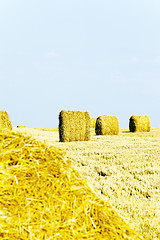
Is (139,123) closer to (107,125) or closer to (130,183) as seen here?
(107,125)

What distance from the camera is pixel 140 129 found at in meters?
25.6

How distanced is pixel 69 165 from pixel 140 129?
23.1 metres

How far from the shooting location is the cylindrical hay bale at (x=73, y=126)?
54.5 ft

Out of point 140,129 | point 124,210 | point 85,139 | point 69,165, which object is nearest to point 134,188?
point 124,210

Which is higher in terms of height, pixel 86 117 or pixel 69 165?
pixel 86 117

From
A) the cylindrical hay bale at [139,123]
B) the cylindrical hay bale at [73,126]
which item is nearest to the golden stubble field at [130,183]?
the cylindrical hay bale at [73,126]

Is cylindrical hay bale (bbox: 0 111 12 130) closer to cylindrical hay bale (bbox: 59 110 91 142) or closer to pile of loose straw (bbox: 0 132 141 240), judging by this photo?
cylindrical hay bale (bbox: 59 110 91 142)

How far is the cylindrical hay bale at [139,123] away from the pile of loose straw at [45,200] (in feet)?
74.2

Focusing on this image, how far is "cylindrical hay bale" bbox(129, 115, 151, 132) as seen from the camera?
25250mm

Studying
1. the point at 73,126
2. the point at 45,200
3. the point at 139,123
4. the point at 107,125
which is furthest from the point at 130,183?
the point at 139,123

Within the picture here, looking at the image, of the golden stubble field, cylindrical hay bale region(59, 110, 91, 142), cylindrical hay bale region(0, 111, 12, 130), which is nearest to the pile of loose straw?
the golden stubble field

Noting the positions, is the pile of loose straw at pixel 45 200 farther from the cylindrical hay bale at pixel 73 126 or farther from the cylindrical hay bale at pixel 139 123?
the cylindrical hay bale at pixel 139 123

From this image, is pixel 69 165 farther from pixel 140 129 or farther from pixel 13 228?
pixel 140 129

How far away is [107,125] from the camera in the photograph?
870 inches
